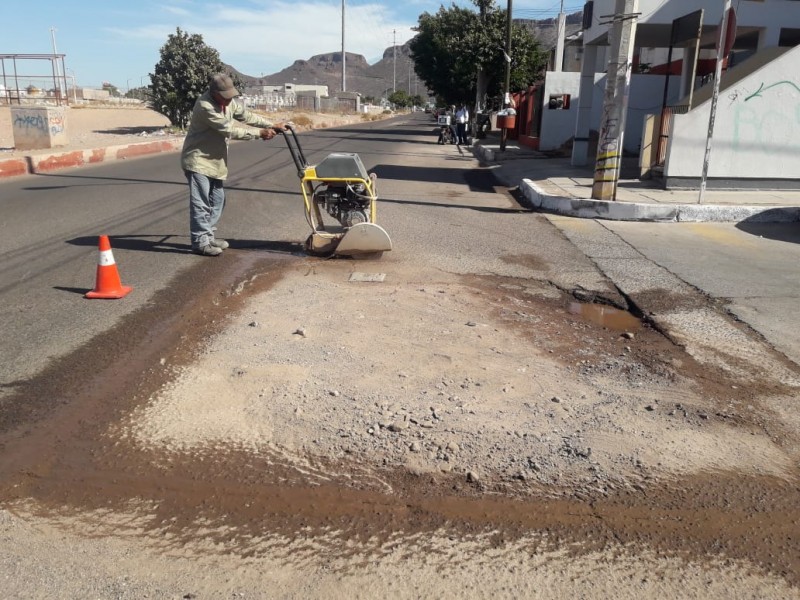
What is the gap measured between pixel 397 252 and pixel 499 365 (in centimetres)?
344

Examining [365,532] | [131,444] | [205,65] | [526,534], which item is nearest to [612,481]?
[526,534]

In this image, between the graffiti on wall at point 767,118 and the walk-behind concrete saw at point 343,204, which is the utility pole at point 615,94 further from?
the walk-behind concrete saw at point 343,204

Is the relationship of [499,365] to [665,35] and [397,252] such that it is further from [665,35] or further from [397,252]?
[665,35]

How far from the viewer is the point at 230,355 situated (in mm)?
4359

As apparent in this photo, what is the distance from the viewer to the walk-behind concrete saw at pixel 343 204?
6637 mm

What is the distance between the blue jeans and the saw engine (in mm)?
1062

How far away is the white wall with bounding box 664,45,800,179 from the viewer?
11.5 metres

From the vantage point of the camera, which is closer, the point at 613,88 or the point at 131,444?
the point at 131,444

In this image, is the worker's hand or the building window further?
the building window

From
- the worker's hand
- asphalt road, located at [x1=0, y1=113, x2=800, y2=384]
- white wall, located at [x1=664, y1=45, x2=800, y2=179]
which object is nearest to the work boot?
asphalt road, located at [x1=0, y1=113, x2=800, y2=384]

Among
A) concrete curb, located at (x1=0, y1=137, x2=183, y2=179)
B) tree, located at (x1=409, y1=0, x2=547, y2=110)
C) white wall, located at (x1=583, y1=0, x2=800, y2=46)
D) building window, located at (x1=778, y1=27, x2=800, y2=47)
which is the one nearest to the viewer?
concrete curb, located at (x1=0, y1=137, x2=183, y2=179)

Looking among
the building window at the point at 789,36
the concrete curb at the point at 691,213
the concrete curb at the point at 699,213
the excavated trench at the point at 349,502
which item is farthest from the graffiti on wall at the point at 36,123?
the building window at the point at 789,36

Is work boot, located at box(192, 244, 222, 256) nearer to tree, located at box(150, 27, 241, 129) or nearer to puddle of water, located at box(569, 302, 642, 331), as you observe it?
puddle of water, located at box(569, 302, 642, 331)

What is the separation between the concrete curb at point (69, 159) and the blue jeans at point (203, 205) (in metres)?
9.60
